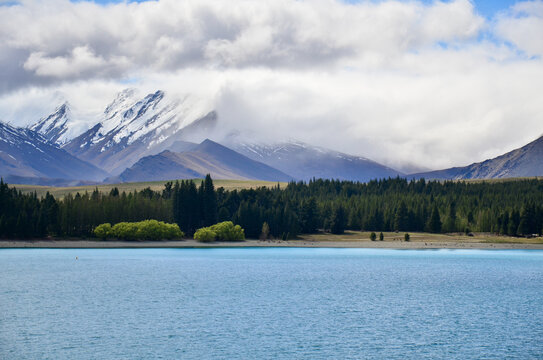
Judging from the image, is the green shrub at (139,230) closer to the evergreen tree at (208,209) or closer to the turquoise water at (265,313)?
the evergreen tree at (208,209)

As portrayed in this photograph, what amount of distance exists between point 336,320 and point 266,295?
1695 cm

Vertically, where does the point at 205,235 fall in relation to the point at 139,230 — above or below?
below

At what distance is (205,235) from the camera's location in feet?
594

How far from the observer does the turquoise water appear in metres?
48.7

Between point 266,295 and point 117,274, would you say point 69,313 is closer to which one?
point 266,295

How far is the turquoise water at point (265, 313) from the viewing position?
160ft

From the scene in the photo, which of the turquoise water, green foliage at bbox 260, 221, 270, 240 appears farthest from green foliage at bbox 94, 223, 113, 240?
the turquoise water

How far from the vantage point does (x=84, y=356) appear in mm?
45594

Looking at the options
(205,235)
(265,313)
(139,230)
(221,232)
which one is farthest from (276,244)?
(265,313)

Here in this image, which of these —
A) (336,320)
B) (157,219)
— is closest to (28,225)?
(157,219)

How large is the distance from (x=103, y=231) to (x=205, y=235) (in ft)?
90.9

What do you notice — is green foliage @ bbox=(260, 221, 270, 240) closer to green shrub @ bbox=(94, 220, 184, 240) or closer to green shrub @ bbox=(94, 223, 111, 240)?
green shrub @ bbox=(94, 220, 184, 240)

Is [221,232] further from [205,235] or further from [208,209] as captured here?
[208,209]

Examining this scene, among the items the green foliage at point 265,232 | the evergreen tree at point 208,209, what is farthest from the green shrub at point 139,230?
the green foliage at point 265,232
